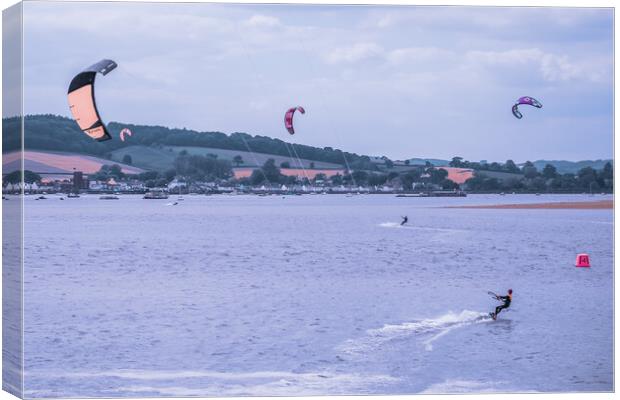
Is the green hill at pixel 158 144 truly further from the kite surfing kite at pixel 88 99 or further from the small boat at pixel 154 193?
the small boat at pixel 154 193

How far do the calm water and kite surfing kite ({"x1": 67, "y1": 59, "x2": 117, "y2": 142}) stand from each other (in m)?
2.33

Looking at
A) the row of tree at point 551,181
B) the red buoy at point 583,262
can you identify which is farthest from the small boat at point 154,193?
the red buoy at point 583,262

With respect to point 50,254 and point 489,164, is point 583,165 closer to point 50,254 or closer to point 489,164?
point 489,164

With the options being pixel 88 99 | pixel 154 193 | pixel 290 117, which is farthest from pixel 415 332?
pixel 154 193

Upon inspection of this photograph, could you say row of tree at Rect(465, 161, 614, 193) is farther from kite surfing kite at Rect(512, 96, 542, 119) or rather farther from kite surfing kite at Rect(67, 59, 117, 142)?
kite surfing kite at Rect(67, 59, 117, 142)

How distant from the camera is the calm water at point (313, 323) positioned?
29.7 feet

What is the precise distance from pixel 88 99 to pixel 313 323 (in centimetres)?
485

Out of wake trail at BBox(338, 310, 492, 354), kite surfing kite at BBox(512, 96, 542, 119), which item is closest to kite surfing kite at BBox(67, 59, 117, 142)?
wake trail at BBox(338, 310, 492, 354)

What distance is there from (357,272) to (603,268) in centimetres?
486

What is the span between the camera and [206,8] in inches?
329

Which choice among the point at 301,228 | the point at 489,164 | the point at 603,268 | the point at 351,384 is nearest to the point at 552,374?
the point at 351,384

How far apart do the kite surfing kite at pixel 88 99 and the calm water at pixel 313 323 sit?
7.63ft

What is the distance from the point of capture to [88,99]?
858 centimetres

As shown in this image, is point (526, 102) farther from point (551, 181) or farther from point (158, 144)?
point (158, 144)
